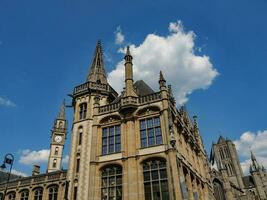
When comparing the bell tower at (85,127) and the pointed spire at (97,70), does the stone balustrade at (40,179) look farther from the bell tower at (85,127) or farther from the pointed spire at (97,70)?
the pointed spire at (97,70)

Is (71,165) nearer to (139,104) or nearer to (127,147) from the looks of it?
(127,147)

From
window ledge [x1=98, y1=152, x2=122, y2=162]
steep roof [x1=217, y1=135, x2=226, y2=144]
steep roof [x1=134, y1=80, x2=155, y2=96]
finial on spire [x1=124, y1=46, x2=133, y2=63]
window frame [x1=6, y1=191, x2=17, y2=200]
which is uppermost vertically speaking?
steep roof [x1=217, y1=135, x2=226, y2=144]

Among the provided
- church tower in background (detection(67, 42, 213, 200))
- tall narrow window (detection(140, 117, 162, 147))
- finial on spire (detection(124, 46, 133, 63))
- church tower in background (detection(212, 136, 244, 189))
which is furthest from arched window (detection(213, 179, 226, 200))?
church tower in background (detection(212, 136, 244, 189))

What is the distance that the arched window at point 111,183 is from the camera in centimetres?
2316

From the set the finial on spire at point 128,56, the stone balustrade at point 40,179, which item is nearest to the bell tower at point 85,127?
the finial on spire at point 128,56

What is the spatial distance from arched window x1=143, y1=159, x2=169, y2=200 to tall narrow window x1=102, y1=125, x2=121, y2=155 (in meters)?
3.64

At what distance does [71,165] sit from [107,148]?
179 inches

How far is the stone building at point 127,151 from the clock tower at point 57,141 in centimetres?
1719

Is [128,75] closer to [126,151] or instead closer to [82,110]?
[82,110]

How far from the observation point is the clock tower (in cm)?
5069

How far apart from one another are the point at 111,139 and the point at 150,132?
166 inches

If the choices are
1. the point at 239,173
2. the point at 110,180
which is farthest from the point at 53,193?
the point at 239,173

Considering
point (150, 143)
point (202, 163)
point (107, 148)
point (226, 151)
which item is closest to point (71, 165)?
point (107, 148)

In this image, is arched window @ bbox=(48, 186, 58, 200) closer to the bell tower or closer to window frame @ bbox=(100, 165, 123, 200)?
the bell tower
